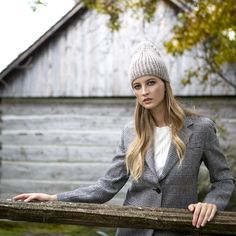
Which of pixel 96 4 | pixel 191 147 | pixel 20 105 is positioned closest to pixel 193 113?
pixel 191 147

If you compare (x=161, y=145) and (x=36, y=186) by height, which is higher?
(x=161, y=145)

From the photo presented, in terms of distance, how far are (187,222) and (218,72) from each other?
23.0ft

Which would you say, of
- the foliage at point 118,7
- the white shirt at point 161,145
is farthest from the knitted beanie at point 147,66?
the foliage at point 118,7

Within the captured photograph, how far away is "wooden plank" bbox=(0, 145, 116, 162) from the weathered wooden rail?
763 cm

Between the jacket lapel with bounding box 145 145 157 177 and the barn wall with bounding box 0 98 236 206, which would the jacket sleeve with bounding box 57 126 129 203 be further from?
the barn wall with bounding box 0 98 236 206

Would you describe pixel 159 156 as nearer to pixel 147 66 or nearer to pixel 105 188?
pixel 105 188

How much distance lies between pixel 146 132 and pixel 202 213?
57 cm

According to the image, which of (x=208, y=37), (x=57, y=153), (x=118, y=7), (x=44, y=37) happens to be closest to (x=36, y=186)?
(x=57, y=153)

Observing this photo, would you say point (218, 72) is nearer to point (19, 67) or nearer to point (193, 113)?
point (19, 67)

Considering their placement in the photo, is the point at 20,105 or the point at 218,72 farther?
the point at 20,105

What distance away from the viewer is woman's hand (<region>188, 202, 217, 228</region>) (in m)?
1.88

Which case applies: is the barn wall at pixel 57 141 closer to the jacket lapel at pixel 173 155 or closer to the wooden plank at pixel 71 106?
the wooden plank at pixel 71 106

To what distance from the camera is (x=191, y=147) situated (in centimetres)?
223

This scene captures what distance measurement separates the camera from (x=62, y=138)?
9836 mm
